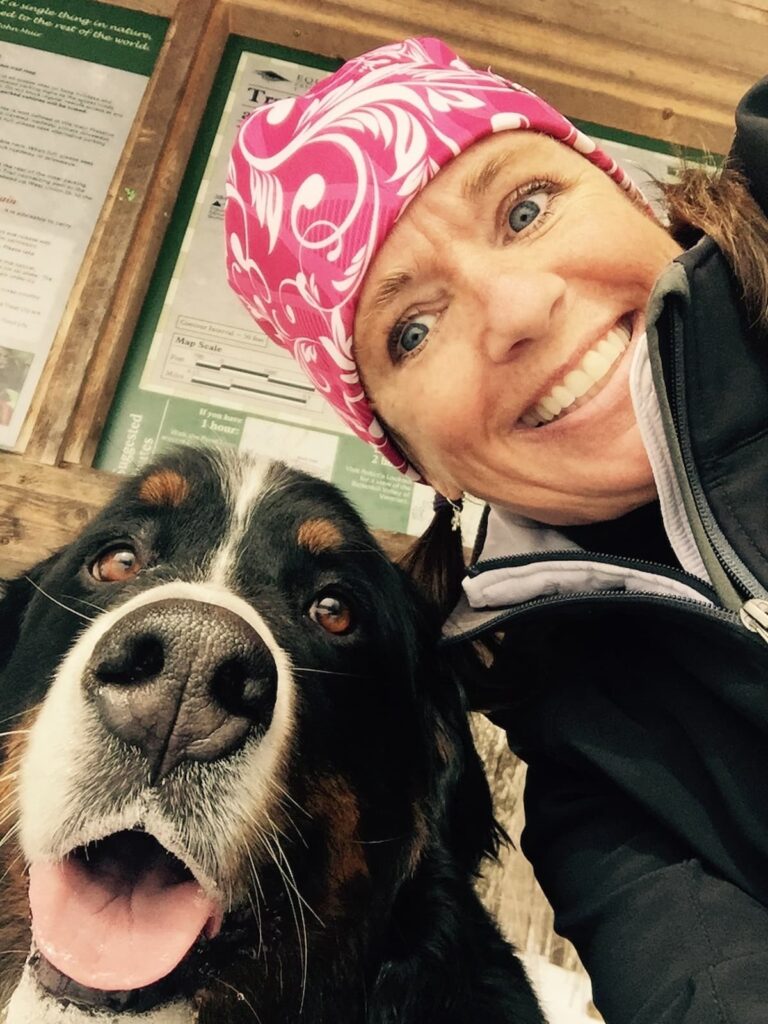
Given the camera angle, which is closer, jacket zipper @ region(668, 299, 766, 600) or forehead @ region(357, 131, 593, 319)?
jacket zipper @ region(668, 299, 766, 600)

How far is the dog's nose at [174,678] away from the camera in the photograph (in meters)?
0.76

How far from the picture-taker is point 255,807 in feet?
2.86

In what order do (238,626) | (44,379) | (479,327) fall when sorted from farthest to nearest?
(44,379) → (479,327) → (238,626)

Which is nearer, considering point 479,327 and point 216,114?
point 479,327

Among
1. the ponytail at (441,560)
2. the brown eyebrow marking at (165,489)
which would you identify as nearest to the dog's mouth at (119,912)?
the brown eyebrow marking at (165,489)

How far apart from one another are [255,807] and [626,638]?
Answer: 23.4 inches

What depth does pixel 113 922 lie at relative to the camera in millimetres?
813

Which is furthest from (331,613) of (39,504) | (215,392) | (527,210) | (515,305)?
(215,392)

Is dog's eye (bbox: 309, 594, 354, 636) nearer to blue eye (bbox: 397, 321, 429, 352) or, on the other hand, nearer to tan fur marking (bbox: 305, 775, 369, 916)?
tan fur marking (bbox: 305, 775, 369, 916)

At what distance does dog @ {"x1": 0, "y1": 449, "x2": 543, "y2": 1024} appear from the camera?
79 cm

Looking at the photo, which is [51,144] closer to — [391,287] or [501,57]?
[501,57]

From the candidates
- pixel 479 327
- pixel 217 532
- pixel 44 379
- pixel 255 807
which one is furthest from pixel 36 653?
pixel 44 379

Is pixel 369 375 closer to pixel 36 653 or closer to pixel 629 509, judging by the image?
pixel 629 509

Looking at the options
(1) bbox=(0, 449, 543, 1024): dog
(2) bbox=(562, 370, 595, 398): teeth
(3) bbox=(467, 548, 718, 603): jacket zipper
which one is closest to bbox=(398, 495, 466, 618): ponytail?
(1) bbox=(0, 449, 543, 1024): dog
